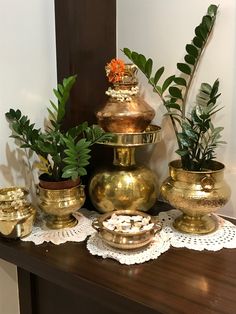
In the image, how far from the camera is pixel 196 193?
921 mm

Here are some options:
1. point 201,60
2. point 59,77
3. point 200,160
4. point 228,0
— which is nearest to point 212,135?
point 200,160

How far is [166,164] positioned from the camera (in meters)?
1.17

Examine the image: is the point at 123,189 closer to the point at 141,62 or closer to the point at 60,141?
the point at 60,141

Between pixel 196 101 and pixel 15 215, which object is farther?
pixel 196 101

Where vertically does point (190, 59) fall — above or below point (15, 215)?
above

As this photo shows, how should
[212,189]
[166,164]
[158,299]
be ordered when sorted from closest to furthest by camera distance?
[158,299] → [212,189] → [166,164]

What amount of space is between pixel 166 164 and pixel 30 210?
0.42 m

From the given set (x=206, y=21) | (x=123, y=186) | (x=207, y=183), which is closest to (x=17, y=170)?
(x=123, y=186)

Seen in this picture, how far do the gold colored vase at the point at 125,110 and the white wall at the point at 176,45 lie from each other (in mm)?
134

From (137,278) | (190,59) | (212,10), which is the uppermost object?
(212,10)

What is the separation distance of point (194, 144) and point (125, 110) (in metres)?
0.19

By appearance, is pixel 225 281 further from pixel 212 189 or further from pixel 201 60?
pixel 201 60

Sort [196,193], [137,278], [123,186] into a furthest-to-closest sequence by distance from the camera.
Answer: [123,186] < [196,193] < [137,278]

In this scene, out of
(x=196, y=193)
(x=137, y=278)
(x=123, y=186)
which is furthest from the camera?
(x=123, y=186)
